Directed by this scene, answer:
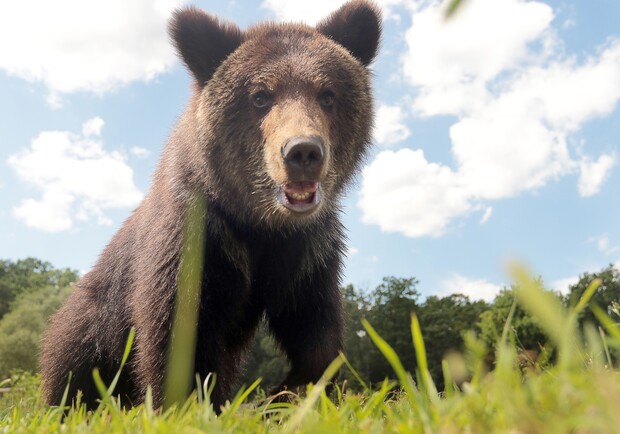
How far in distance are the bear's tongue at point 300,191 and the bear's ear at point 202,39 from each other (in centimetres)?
177

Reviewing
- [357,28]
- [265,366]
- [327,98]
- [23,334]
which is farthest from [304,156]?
[23,334]

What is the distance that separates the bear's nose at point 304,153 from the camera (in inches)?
191

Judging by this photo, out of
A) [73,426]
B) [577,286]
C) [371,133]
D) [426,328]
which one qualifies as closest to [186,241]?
[371,133]

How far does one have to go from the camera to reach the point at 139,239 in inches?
240

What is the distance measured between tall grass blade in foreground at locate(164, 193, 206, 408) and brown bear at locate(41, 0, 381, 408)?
6cm

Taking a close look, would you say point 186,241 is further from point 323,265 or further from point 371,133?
point 371,133

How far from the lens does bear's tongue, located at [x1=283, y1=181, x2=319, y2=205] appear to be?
206 inches

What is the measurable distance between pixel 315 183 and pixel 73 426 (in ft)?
9.97

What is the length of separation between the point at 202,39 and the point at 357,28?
1.64m

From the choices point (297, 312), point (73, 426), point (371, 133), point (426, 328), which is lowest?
point (73, 426)

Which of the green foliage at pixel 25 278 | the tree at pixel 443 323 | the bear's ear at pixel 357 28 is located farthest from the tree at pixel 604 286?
the green foliage at pixel 25 278

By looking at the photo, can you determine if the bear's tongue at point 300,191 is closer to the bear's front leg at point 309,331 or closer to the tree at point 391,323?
the bear's front leg at point 309,331

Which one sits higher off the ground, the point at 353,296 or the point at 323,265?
the point at 353,296

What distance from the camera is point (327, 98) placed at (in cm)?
591
